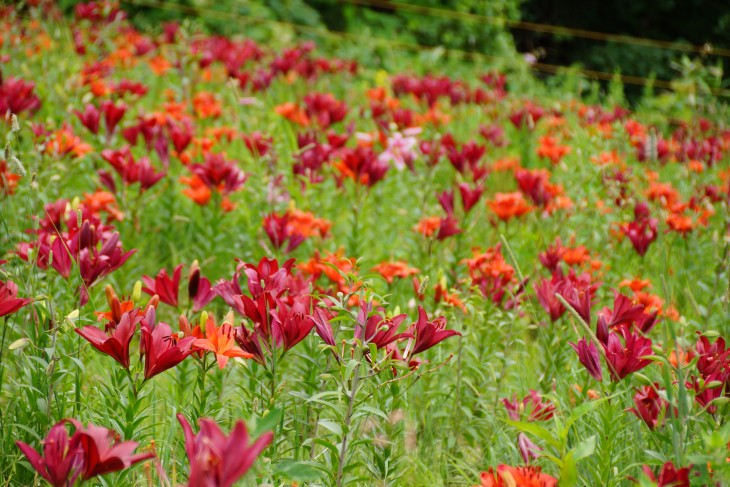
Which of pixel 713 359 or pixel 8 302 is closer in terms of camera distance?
pixel 8 302

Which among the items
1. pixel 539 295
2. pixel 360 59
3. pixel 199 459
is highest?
pixel 199 459

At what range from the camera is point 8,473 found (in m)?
1.47

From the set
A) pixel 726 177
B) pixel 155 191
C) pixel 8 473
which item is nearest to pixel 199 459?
pixel 8 473

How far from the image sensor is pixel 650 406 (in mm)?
1443

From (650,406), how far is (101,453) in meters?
1.06

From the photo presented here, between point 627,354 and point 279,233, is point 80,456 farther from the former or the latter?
point 279,233

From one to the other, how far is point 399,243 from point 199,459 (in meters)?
2.40

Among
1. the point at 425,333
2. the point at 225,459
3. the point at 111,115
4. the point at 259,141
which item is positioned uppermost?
the point at 225,459

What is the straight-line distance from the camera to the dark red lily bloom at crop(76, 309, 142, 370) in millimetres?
1202

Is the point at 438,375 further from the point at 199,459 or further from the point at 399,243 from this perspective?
the point at 199,459

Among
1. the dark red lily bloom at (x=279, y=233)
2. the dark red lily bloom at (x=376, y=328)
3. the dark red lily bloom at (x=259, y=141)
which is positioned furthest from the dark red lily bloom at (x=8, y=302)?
the dark red lily bloom at (x=259, y=141)

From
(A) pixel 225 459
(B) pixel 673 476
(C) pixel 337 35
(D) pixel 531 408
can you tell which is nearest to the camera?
(A) pixel 225 459

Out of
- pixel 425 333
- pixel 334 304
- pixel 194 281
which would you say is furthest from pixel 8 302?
pixel 425 333

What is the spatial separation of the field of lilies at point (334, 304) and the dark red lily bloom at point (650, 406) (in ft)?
0.04
